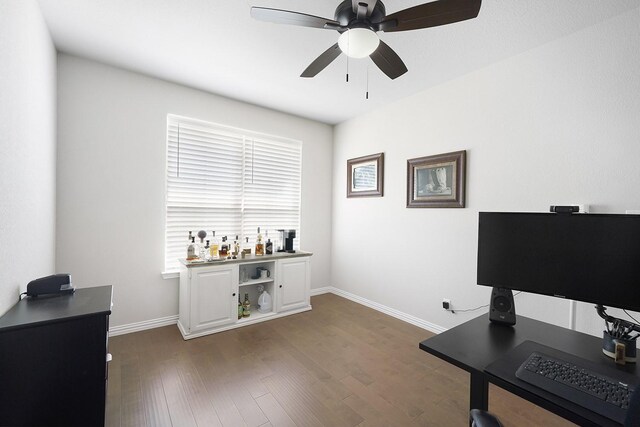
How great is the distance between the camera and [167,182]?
10.0 feet

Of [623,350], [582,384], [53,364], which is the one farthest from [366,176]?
[53,364]

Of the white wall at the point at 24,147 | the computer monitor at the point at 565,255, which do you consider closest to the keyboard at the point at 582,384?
the computer monitor at the point at 565,255

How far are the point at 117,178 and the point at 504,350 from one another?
3410mm

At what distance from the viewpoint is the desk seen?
886 mm

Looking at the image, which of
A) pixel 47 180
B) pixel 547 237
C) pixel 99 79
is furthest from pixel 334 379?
pixel 99 79

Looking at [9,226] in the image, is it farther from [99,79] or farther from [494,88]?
[494,88]

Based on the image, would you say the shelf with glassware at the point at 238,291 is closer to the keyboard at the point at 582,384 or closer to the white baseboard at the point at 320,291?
the white baseboard at the point at 320,291

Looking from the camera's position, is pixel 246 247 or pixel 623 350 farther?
pixel 246 247

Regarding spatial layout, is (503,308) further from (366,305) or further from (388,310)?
(366,305)

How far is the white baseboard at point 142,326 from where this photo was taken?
9.07 feet

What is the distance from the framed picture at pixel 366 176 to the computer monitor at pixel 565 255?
224 cm

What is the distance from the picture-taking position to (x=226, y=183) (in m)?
3.48

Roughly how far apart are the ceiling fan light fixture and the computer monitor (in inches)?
45.9

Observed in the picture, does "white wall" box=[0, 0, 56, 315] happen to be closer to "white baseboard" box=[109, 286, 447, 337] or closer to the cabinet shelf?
"white baseboard" box=[109, 286, 447, 337]
